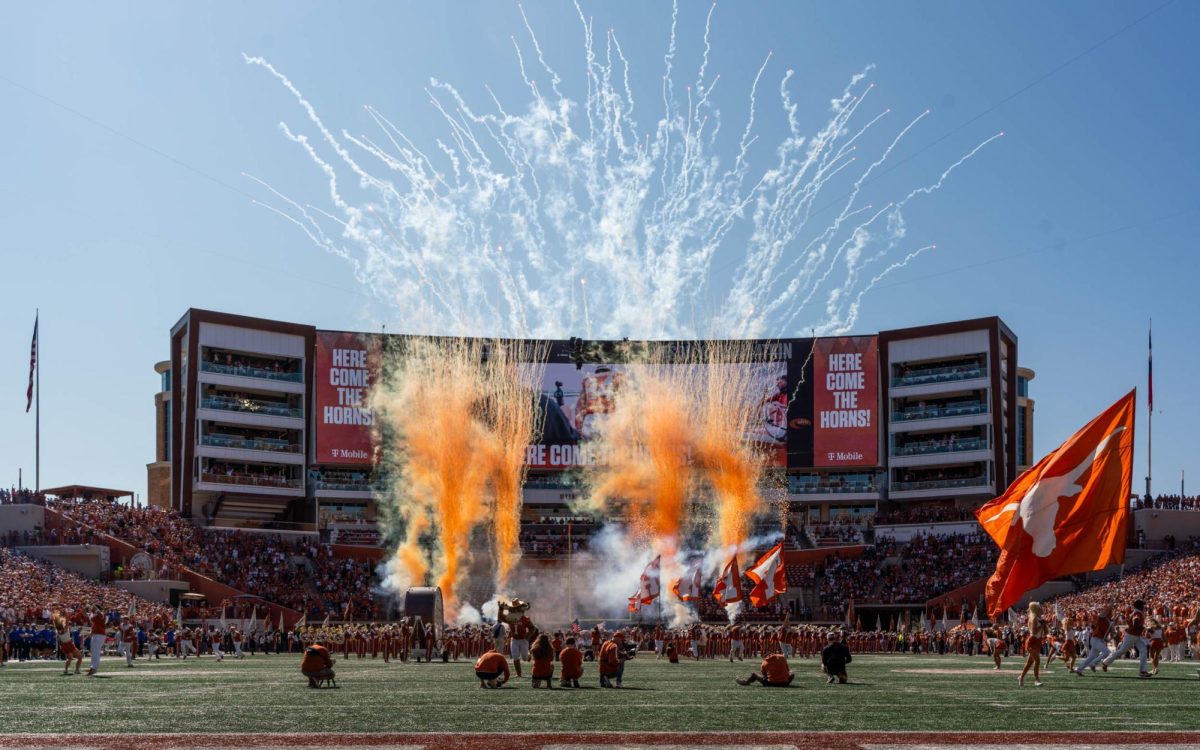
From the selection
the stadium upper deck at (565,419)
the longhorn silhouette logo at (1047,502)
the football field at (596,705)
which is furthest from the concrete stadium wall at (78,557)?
the longhorn silhouette logo at (1047,502)

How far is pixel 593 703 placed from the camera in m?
22.0

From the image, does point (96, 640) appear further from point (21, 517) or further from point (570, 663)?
point (21, 517)

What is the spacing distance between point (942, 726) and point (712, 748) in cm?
398

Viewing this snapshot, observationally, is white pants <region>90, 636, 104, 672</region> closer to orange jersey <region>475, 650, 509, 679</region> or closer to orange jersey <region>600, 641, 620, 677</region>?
orange jersey <region>475, 650, 509, 679</region>

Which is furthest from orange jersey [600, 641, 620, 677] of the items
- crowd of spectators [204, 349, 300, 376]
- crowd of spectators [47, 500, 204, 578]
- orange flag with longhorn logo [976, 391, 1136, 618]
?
crowd of spectators [204, 349, 300, 376]

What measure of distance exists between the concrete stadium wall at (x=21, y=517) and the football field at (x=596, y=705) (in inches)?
1289

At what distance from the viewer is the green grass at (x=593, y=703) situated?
17.9m

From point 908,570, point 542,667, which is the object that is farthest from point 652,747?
point 908,570

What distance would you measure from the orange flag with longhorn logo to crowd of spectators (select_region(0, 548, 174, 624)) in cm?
3553

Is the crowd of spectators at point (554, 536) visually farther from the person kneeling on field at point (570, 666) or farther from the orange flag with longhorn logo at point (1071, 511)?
the orange flag with longhorn logo at point (1071, 511)

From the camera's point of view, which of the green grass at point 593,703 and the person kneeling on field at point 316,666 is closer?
the green grass at point 593,703

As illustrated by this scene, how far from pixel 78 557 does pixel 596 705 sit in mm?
46164

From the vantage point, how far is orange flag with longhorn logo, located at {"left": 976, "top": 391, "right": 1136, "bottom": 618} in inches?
851

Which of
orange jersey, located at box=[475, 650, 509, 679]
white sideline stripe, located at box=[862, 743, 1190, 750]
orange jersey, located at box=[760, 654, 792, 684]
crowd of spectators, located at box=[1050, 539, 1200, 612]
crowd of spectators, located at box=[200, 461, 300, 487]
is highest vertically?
crowd of spectators, located at box=[200, 461, 300, 487]
